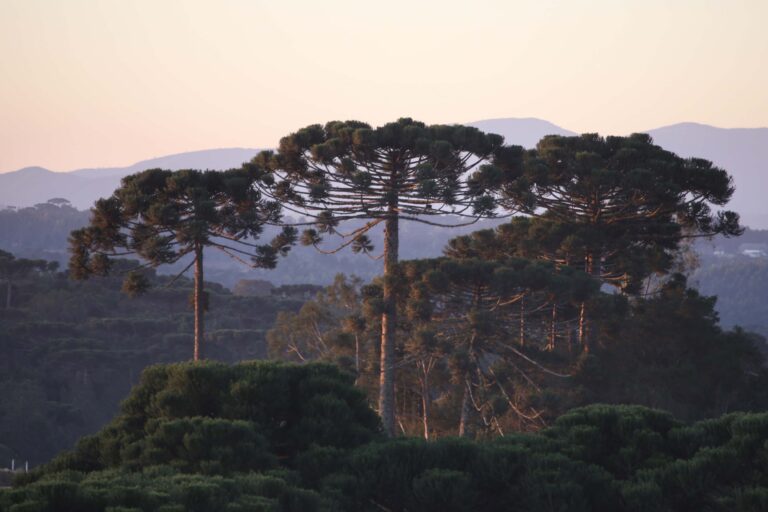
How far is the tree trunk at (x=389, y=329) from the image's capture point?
30562 mm

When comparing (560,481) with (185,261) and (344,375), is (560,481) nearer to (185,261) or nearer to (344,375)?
(344,375)

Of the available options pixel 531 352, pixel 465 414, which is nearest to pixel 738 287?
pixel 531 352

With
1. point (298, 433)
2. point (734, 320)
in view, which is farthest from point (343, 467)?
point (734, 320)

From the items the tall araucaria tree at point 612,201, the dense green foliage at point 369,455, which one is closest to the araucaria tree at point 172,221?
the tall araucaria tree at point 612,201

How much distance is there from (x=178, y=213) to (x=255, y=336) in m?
42.3

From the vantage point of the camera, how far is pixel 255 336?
7031cm

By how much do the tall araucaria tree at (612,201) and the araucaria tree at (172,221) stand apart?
25.7 ft

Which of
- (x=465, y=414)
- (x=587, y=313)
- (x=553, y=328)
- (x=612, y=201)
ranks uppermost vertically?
(x=612, y=201)

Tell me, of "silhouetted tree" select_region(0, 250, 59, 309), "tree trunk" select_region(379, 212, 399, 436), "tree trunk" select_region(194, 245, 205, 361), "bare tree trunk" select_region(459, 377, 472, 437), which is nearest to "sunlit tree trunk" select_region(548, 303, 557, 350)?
"bare tree trunk" select_region(459, 377, 472, 437)

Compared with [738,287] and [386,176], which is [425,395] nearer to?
[386,176]

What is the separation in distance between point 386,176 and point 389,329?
4.47 meters

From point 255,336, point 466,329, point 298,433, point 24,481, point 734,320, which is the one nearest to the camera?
point 24,481

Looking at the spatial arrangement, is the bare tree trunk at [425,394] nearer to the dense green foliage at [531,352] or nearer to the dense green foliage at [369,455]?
the dense green foliage at [531,352]

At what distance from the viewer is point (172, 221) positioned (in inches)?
1110
